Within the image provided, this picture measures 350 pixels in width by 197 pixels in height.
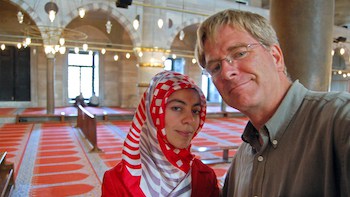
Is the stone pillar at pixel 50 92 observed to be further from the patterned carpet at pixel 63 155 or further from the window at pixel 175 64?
the window at pixel 175 64

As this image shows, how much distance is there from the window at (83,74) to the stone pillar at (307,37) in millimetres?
16635

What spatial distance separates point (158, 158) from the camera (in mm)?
1624

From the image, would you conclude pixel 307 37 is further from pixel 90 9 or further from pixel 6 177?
pixel 90 9

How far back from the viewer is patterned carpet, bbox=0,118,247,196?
15.2 ft

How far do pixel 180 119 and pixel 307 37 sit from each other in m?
1.14

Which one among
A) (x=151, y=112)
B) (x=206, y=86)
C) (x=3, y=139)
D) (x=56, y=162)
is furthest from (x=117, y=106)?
(x=151, y=112)

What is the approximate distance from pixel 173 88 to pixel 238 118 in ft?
43.6

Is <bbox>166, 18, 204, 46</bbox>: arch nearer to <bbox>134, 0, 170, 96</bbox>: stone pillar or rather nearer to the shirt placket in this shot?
<bbox>134, 0, 170, 96</bbox>: stone pillar

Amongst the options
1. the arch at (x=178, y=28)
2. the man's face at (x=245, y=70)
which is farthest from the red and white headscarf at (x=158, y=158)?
the arch at (x=178, y=28)

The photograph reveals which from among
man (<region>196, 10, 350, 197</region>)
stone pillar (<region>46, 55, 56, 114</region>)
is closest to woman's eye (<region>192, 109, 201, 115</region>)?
man (<region>196, 10, 350, 197</region>)

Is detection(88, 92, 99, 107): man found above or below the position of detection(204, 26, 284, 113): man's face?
below

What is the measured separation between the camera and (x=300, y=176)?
35.0 inches

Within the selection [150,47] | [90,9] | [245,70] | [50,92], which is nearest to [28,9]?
[90,9]

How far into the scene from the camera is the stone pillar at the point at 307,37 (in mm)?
2035
